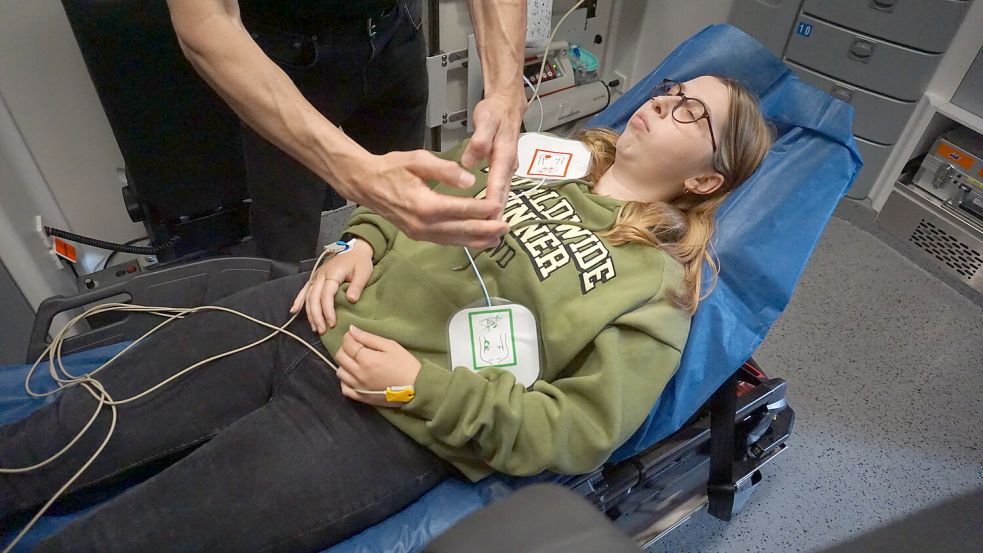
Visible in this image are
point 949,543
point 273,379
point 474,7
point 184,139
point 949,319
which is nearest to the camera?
point 949,543

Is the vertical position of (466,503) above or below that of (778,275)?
below

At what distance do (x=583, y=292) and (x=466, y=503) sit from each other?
1.27 feet

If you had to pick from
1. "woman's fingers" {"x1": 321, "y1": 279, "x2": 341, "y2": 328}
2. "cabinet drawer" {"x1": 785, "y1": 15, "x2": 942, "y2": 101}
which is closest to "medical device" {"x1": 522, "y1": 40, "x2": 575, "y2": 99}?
"cabinet drawer" {"x1": 785, "y1": 15, "x2": 942, "y2": 101}

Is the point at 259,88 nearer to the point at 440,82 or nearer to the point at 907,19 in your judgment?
the point at 440,82

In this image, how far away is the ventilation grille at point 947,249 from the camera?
6.43 ft

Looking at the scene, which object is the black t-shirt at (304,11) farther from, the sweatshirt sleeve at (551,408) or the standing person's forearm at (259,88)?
the sweatshirt sleeve at (551,408)

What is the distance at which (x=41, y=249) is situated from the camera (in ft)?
5.08

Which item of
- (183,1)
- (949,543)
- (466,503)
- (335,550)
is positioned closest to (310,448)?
(335,550)

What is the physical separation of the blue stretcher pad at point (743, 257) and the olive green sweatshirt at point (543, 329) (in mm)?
73

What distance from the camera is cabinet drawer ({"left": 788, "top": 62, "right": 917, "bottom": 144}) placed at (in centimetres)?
199

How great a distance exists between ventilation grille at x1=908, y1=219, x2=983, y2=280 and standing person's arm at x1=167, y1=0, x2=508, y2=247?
1942 millimetres

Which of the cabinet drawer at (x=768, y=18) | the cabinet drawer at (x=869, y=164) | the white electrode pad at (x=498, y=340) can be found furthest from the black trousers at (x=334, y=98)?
the cabinet drawer at (x=869, y=164)

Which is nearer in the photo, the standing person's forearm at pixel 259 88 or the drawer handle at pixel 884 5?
the standing person's forearm at pixel 259 88

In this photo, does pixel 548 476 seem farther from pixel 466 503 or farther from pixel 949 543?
pixel 949 543
